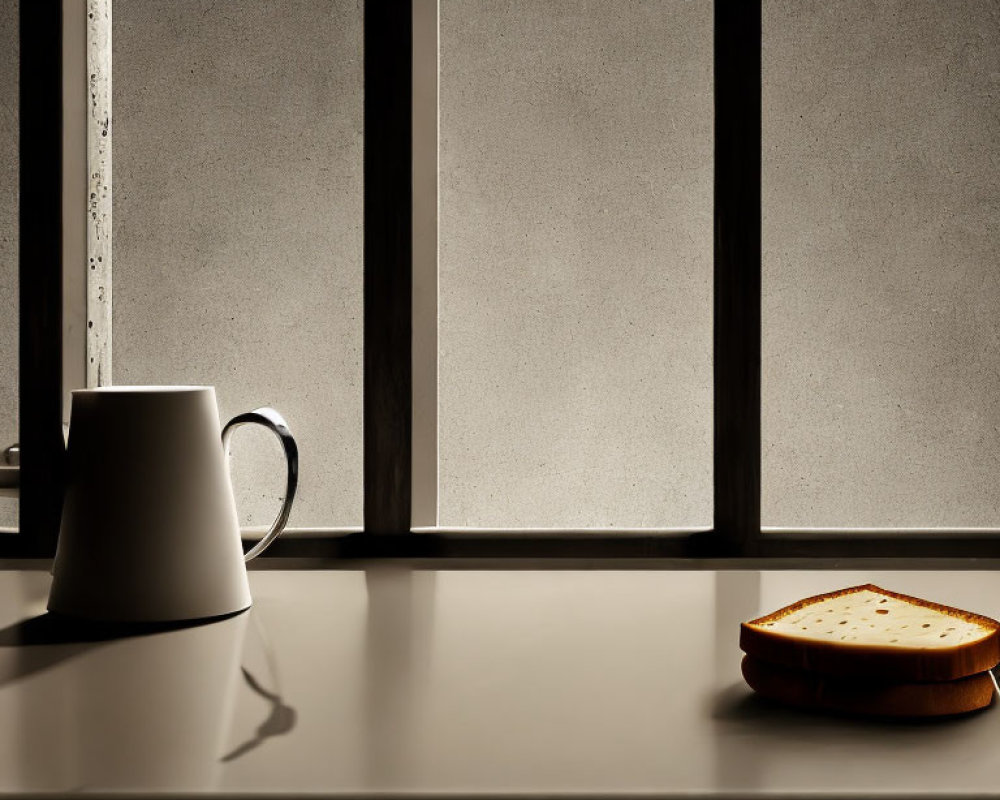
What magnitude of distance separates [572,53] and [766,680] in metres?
1.09

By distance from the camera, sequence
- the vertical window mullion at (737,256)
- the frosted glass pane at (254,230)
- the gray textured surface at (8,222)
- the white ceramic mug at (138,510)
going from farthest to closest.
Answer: the gray textured surface at (8,222) < the frosted glass pane at (254,230) < the vertical window mullion at (737,256) < the white ceramic mug at (138,510)

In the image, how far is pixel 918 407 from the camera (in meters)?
1.41

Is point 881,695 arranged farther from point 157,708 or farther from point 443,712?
point 157,708

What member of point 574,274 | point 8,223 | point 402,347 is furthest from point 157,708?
point 8,223

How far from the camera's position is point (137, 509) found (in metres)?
0.70

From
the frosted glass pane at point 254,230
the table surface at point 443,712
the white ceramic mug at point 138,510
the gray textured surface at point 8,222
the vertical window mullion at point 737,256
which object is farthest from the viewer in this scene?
the gray textured surface at point 8,222

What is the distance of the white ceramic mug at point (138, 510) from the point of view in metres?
0.70

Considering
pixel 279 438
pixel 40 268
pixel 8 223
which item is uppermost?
pixel 8 223

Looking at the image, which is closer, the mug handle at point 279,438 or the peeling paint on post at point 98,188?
the mug handle at point 279,438

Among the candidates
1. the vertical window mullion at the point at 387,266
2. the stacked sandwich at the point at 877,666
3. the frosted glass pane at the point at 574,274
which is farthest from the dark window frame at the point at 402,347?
the stacked sandwich at the point at 877,666

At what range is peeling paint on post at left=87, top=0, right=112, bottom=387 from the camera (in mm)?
1032

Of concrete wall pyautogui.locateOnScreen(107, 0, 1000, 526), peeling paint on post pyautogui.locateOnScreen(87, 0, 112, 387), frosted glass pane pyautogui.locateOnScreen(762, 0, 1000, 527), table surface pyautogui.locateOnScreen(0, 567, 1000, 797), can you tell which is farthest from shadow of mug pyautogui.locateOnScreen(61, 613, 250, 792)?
frosted glass pane pyautogui.locateOnScreen(762, 0, 1000, 527)

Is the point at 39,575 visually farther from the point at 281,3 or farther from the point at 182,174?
the point at 281,3

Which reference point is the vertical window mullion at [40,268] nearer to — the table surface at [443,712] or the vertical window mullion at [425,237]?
the table surface at [443,712]
